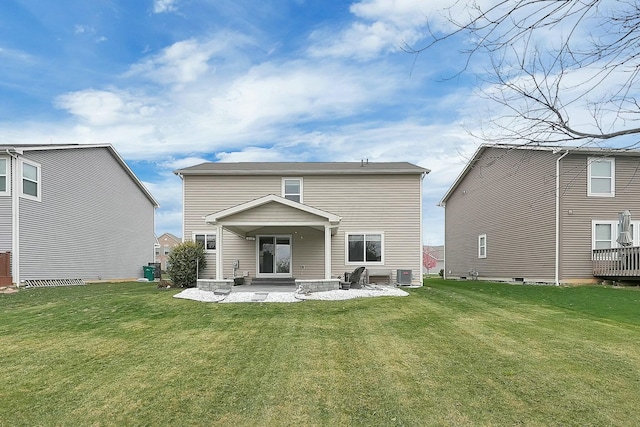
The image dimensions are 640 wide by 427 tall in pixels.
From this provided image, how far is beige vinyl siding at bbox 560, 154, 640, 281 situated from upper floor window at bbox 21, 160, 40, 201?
23.1 m

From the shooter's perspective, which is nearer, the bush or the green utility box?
the bush

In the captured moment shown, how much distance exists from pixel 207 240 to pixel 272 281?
12.1 feet

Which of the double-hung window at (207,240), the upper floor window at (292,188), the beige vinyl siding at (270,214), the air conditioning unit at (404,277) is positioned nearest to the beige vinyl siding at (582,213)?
the air conditioning unit at (404,277)

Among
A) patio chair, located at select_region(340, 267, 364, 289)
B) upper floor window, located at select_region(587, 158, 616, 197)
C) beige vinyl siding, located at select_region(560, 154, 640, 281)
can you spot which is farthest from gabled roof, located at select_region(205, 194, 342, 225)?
upper floor window, located at select_region(587, 158, 616, 197)

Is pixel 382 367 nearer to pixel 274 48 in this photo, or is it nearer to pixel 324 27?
pixel 324 27

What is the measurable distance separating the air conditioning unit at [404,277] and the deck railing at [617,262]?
25.4 feet

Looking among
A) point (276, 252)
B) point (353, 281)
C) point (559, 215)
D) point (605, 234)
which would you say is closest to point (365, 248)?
point (353, 281)

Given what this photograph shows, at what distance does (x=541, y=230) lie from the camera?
19.2m

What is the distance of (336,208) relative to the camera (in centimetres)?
1950

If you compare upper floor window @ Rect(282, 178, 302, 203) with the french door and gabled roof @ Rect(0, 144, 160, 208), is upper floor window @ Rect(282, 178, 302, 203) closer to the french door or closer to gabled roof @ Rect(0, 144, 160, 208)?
the french door

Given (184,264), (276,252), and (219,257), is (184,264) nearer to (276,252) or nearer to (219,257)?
(219,257)

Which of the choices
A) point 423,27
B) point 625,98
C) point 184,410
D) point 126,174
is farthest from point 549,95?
point 126,174

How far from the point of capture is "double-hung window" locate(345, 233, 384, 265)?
19172 millimetres

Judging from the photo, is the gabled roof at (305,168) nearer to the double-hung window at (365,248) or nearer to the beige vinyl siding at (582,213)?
the double-hung window at (365,248)
